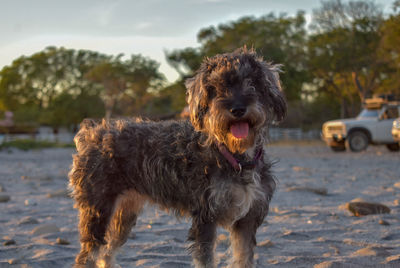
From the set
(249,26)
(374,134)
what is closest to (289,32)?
(249,26)

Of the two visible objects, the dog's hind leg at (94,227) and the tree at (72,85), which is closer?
the dog's hind leg at (94,227)

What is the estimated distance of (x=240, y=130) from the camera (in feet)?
13.7

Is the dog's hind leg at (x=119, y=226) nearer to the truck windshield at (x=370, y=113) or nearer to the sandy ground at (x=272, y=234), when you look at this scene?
the sandy ground at (x=272, y=234)

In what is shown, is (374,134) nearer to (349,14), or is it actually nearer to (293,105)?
(349,14)

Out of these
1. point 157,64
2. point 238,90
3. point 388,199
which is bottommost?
point 388,199

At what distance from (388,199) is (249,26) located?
143 feet

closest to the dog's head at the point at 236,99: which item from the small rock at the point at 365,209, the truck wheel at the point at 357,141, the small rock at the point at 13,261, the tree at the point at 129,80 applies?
the small rock at the point at 13,261

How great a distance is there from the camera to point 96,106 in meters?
68.8

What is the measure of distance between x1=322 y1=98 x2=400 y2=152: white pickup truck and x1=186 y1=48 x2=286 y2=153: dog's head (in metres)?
20.7

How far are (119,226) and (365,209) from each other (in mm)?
4205

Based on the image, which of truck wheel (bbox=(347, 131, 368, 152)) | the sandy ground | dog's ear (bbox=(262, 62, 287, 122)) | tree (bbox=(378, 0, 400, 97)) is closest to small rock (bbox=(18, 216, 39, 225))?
the sandy ground

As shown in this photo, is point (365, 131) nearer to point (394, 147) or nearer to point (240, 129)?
point (394, 147)

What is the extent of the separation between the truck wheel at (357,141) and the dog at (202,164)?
68.2 ft

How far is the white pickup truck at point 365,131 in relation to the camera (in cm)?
2380
